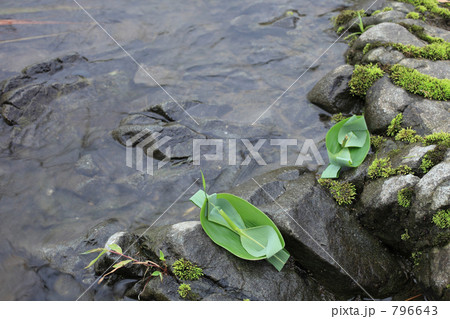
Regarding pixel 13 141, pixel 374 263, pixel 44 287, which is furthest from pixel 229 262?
pixel 13 141

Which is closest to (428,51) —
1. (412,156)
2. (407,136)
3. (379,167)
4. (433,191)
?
(407,136)

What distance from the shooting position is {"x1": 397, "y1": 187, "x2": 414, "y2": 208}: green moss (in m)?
3.79

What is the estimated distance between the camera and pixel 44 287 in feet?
12.8

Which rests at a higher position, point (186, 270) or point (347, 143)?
point (347, 143)

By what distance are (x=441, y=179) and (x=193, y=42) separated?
5.17 m

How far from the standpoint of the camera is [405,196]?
150 inches

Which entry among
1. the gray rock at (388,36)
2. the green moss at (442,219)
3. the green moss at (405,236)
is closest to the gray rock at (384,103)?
the gray rock at (388,36)

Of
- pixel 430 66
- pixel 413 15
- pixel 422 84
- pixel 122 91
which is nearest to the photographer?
pixel 422 84

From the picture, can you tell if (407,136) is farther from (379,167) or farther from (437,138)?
(379,167)

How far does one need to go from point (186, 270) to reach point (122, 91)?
3.70 m

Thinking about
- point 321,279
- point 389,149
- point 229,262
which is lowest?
point 321,279

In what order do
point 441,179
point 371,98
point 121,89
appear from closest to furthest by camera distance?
point 441,179
point 371,98
point 121,89

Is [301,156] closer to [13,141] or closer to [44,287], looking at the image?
[44,287]

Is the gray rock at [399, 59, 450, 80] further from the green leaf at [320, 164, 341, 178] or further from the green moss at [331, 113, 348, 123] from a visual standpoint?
the green leaf at [320, 164, 341, 178]
